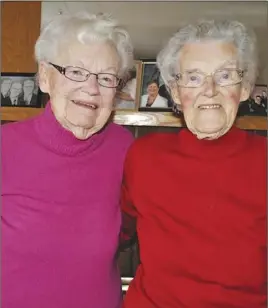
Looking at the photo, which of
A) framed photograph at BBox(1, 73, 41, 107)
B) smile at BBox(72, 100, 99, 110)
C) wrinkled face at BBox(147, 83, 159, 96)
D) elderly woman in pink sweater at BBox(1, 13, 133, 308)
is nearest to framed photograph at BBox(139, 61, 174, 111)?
wrinkled face at BBox(147, 83, 159, 96)

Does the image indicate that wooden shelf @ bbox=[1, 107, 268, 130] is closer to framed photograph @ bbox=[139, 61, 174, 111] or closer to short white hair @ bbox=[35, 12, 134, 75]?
framed photograph @ bbox=[139, 61, 174, 111]

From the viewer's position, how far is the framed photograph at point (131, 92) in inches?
50.4

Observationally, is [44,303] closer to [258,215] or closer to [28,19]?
[258,215]

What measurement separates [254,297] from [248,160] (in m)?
0.33

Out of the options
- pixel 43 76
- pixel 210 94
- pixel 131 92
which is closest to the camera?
pixel 210 94

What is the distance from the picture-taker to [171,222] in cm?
112

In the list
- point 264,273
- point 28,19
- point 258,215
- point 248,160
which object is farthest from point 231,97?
point 28,19

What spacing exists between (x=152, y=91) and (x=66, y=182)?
37cm

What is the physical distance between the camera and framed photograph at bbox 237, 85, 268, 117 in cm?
124

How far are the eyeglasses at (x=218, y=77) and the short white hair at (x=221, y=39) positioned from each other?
26 millimetres

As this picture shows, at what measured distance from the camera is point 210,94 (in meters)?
1.09

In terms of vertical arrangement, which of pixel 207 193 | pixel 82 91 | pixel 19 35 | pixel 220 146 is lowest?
pixel 207 193

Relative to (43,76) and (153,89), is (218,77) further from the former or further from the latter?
(43,76)

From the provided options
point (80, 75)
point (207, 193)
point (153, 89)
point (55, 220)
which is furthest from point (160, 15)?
point (55, 220)
